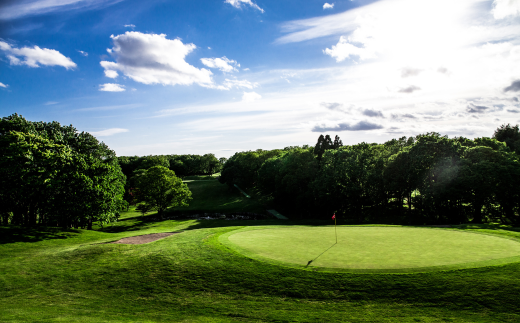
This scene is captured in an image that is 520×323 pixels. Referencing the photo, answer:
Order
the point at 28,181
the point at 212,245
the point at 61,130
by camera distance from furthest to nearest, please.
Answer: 1. the point at 61,130
2. the point at 28,181
3. the point at 212,245

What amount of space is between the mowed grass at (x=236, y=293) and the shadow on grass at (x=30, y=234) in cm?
888

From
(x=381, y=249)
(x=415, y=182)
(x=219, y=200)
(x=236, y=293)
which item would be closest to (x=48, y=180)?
(x=236, y=293)

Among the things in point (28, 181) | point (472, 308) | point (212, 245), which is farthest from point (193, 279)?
point (28, 181)

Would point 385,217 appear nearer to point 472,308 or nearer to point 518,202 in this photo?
point 518,202

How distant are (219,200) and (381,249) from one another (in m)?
72.5

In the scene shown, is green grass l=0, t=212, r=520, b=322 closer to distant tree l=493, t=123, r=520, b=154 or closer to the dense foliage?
the dense foliage

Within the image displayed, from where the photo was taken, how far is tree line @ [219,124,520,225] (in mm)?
42562

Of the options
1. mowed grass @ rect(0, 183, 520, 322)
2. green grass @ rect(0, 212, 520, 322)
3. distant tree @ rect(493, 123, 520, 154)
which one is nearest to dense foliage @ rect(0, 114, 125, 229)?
mowed grass @ rect(0, 183, 520, 322)

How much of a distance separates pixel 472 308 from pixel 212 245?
17.2 metres

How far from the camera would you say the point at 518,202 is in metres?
44.1

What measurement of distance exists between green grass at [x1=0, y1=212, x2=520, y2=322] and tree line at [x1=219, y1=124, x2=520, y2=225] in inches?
1338

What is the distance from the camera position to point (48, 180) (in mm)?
31266

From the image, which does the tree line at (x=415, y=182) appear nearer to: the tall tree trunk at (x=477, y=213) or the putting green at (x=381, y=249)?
the tall tree trunk at (x=477, y=213)

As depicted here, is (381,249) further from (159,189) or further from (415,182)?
(159,189)
